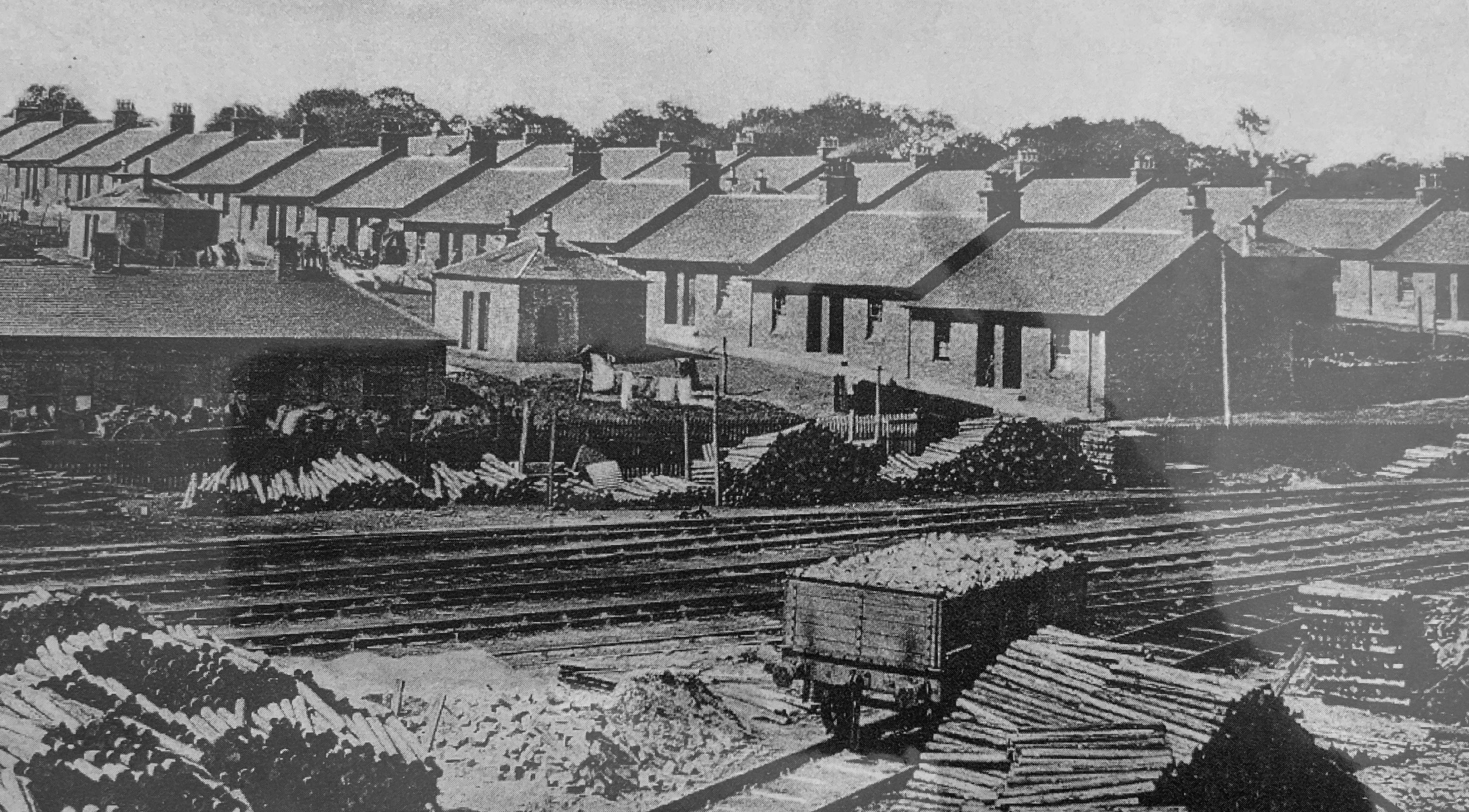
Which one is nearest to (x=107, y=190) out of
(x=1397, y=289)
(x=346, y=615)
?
(x=346, y=615)

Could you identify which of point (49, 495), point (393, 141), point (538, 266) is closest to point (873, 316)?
point (538, 266)

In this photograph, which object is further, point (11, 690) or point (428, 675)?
point (428, 675)

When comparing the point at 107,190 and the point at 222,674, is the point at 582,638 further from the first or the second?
the point at 107,190

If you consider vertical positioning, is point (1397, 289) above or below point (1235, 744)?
above

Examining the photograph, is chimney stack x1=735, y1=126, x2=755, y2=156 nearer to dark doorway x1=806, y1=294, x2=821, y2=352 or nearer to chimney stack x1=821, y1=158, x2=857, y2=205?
chimney stack x1=821, y1=158, x2=857, y2=205

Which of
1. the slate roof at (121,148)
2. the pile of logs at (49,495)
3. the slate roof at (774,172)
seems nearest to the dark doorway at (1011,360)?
the slate roof at (774,172)

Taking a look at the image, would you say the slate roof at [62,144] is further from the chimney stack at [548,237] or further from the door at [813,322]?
the door at [813,322]

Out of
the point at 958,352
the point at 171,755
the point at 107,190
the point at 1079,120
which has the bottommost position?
the point at 171,755

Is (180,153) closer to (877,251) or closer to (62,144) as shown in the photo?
(62,144)
